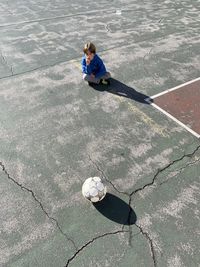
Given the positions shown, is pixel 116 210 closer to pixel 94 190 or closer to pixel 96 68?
pixel 94 190

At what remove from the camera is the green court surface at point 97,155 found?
568 cm

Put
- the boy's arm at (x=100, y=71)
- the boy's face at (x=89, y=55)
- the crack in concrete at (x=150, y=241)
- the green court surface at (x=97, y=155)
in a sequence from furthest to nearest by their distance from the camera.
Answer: the boy's arm at (x=100, y=71) → the boy's face at (x=89, y=55) → the green court surface at (x=97, y=155) → the crack in concrete at (x=150, y=241)

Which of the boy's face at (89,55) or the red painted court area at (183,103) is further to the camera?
the boy's face at (89,55)

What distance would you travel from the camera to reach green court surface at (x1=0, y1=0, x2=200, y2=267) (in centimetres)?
568

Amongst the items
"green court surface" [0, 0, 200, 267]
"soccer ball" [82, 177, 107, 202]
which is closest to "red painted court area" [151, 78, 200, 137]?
"green court surface" [0, 0, 200, 267]

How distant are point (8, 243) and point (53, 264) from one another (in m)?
0.95

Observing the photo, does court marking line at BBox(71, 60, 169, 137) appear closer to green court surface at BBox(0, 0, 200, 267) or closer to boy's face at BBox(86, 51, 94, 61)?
green court surface at BBox(0, 0, 200, 267)

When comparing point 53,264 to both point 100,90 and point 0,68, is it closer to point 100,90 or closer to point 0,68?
point 100,90

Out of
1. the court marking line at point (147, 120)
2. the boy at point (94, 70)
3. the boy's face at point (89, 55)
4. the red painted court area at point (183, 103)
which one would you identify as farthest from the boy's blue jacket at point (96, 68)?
the red painted court area at point (183, 103)

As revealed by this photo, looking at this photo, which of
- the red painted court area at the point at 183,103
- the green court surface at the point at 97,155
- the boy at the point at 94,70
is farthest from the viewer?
the boy at the point at 94,70

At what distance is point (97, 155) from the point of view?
752 centimetres

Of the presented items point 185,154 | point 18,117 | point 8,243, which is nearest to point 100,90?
point 18,117

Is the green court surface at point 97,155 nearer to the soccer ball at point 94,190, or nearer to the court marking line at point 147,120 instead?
the court marking line at point 147,120

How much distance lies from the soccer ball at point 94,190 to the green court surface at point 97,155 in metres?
0.21
